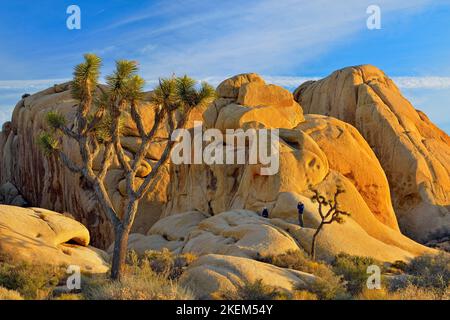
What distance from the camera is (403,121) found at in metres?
37.3

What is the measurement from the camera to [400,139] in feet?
116

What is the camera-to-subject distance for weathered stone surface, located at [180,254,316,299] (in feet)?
33.1

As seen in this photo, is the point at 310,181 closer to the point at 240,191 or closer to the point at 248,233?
the point at 240,191

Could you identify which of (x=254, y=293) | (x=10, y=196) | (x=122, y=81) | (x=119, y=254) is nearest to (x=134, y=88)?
(x=122, y=81)

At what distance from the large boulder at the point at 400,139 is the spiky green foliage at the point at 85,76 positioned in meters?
23.5

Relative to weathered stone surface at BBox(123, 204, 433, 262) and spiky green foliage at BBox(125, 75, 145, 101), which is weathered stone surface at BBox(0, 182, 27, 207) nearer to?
weathered stone surface at BBox(123, 204, 433, 262)

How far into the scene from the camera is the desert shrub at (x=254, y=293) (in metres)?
9.64

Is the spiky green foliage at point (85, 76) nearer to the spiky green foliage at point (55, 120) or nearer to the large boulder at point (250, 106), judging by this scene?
the spiky green foliage at point (55, 120)

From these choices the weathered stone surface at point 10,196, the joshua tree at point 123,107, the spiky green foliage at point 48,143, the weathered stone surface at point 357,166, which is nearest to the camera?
the joshua tree at point 123,107

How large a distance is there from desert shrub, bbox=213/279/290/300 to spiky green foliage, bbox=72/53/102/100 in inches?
326

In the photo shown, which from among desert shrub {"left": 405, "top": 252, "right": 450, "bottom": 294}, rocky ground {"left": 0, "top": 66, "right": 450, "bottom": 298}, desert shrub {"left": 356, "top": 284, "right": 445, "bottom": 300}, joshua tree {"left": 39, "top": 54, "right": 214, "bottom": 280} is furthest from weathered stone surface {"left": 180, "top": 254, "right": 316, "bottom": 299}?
joshua tree {"left": 39, "top": 54, "right": 214, "bottom": 280}

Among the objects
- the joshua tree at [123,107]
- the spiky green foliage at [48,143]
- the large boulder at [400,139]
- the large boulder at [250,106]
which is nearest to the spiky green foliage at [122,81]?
the joshua tree at [123,107]

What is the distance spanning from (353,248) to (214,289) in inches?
428
